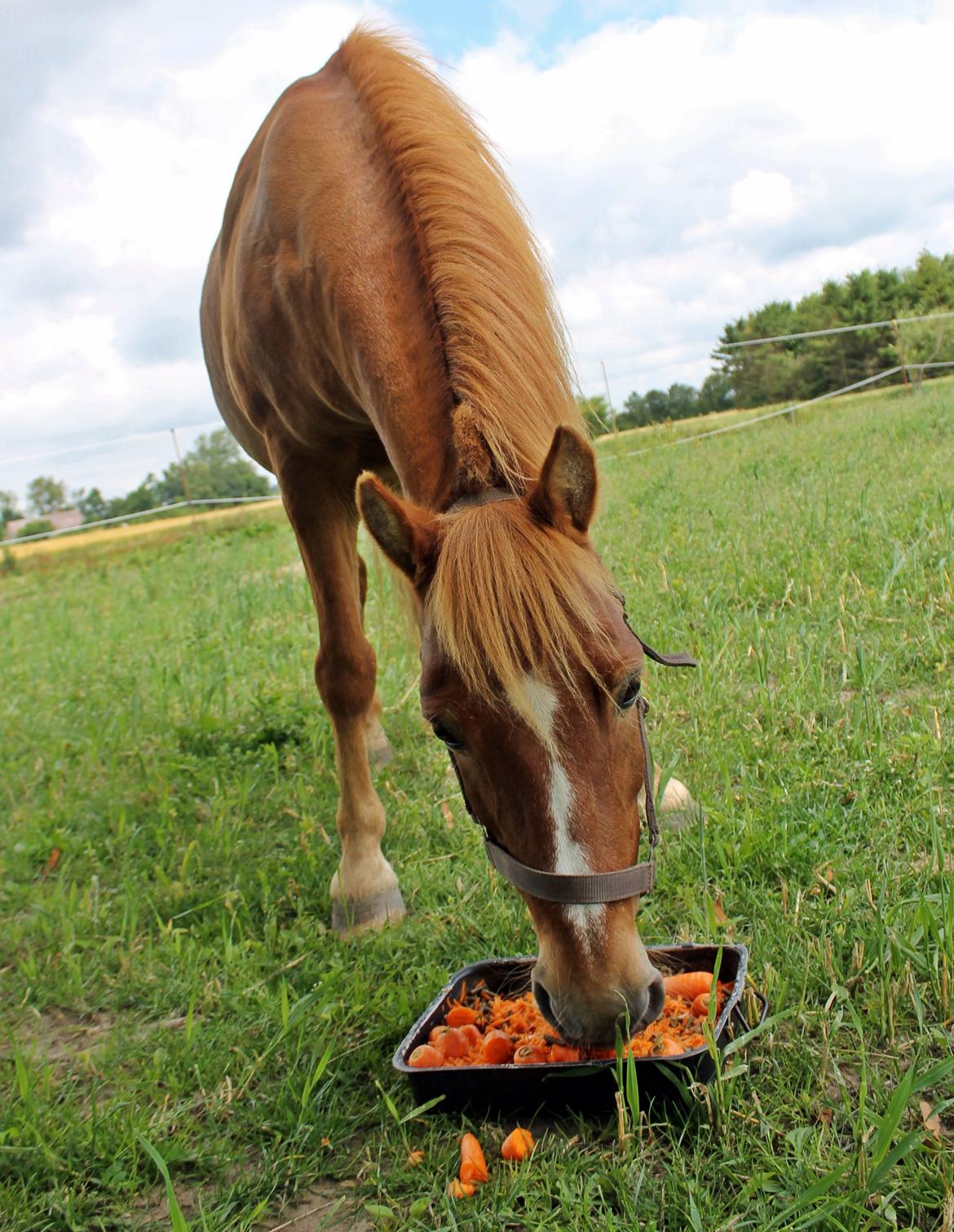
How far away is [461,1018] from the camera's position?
2.15 metres

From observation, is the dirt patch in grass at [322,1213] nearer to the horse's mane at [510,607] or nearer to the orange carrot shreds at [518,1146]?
the orange carrot shreds at [518,1146]

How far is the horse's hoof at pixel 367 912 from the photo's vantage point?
2.97m

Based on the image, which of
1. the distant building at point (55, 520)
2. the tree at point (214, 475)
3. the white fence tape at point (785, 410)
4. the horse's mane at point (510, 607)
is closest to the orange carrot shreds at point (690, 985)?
the horse's mane at point (510, 607)

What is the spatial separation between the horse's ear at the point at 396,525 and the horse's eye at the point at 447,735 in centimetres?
32

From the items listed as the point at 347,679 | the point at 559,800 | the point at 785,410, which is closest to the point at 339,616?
the point at 347,679

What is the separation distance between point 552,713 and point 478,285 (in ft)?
3.87

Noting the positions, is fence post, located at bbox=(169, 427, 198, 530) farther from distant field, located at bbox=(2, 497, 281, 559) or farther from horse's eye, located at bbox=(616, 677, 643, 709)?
horse's eye, located at bbox=(616, 677, 643, 709)

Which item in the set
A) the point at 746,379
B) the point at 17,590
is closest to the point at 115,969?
the point at 17,590

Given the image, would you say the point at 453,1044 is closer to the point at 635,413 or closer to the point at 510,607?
the point at 510,607

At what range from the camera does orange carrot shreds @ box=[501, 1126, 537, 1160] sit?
5.82ft

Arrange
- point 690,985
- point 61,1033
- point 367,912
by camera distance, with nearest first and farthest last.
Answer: point 690,985 → point 61,1033 → point 367,912

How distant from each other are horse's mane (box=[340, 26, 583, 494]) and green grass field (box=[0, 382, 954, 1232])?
0.89ft

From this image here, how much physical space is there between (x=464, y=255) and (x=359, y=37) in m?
1.61

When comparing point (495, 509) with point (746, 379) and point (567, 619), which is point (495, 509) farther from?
point (746, 379)
